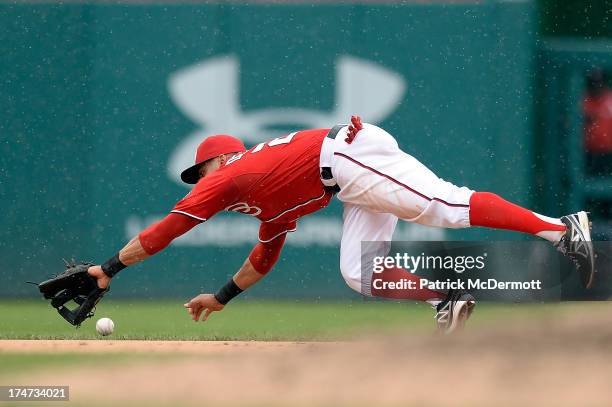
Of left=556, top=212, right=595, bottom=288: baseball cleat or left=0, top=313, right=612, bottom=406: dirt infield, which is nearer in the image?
left=0, top=313, right=612, bottom=406: dirt infield

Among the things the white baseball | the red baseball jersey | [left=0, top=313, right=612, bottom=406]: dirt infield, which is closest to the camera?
[left=0, top=313, right=612, bottom=406]: dirt infield

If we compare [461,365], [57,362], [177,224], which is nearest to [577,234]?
[461,365]

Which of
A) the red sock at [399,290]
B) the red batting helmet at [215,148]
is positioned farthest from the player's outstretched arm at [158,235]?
the red sock at [399,290]

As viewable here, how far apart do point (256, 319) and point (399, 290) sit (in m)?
2.13

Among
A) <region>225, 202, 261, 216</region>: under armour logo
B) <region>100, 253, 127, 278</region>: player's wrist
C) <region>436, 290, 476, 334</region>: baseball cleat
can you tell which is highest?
<region>225, 202, 261, 216</region>: under armour logo

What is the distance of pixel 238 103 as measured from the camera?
933 cm

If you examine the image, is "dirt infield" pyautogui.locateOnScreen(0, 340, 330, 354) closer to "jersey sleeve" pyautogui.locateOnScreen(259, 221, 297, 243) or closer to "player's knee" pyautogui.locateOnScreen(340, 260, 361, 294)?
"player's knee" pyautogui.locateOnScreen(340, 260, 361, 294)

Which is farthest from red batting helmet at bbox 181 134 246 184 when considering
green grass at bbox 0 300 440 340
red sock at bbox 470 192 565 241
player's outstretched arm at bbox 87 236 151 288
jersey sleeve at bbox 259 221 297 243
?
red sock at bbox 470 192 565 241

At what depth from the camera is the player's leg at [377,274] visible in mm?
5938

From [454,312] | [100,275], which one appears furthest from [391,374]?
[100,275]

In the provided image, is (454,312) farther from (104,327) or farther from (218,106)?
(218,106)

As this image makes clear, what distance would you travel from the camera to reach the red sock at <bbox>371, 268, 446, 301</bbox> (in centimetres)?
612

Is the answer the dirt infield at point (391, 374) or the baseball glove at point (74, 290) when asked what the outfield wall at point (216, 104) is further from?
the dirt infield at point (391, 374)

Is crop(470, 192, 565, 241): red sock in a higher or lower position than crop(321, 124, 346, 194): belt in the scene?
→ lower
